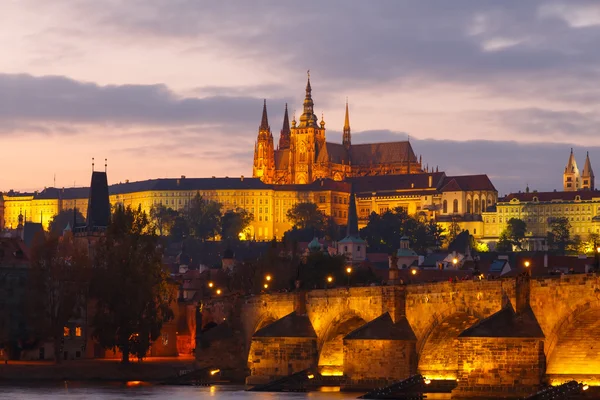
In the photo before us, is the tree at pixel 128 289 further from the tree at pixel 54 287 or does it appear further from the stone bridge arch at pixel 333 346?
the stone bridge arch at pixel 333 346

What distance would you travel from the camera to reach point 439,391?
257 feet

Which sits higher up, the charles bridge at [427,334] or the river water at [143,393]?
the charles bridge at [427,334]

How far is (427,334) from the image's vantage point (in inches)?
3164

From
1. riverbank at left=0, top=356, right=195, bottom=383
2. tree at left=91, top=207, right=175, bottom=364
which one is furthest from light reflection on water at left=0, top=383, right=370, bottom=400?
tree at left=91, top=207, right=175, bottom=364

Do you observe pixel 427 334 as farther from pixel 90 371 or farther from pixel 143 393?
pixel 90 371

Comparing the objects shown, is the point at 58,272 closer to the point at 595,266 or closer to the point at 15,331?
the point at 15,331

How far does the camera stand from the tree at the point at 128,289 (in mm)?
108188

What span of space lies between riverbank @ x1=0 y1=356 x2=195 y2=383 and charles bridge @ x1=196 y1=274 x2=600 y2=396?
10.3 feet

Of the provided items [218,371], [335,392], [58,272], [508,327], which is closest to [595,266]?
[508,327]

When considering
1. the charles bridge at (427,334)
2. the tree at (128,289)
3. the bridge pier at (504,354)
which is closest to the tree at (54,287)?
the tree at (128,289)

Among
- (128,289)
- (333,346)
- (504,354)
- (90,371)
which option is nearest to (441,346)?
(504,354)

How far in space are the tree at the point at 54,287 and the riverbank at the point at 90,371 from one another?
2.17 m

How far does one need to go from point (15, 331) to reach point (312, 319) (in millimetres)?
27537

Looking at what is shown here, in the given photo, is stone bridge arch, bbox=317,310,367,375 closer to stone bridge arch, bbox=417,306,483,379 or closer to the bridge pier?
stone bridge arch, bbox=417,306,483,379
